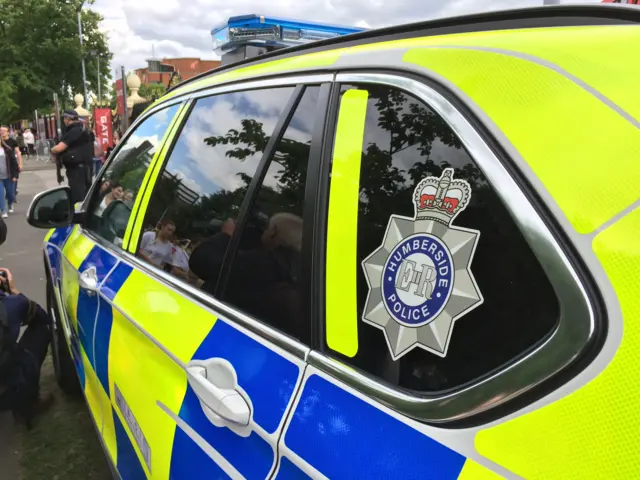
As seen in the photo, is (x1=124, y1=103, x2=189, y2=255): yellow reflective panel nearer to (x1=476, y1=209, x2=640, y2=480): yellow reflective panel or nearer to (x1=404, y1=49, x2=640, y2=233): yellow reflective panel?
(x1=404, y1=49, x2=640, y2=233): yellow reflective panel

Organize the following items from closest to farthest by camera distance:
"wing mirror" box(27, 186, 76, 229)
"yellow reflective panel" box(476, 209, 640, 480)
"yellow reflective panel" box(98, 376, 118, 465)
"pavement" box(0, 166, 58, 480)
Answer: "yellow reflective panel" box(476, 209, 640, 480) → "yellow reflective panel" box(98, 376, 118, 465) → "wing mirror" box(27, 186, 76, 229) → "pavement" box(0, 166, 58, 480)

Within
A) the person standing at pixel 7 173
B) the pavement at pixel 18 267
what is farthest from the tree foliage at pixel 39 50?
the pavement at pixel 18 267

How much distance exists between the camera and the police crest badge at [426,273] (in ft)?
2.85

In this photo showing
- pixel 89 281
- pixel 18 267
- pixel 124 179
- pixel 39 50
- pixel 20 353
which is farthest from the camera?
pixel 39 50

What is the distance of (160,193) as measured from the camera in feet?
6.50

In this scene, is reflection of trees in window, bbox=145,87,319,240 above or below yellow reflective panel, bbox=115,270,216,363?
above

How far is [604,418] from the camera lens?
677 mm

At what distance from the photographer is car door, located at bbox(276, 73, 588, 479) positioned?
794 millimetres

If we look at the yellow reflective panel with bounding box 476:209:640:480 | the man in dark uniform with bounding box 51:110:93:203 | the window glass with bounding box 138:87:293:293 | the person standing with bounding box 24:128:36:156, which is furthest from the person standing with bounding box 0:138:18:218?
the person standing with bounding box 24:128:36:156

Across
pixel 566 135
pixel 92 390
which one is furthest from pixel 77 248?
pixel 566 135

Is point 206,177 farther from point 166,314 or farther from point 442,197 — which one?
point 442,197

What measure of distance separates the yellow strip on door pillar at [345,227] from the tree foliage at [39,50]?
35762 millimetres

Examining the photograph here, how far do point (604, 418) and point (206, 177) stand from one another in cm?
134

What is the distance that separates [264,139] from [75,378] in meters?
2.57
